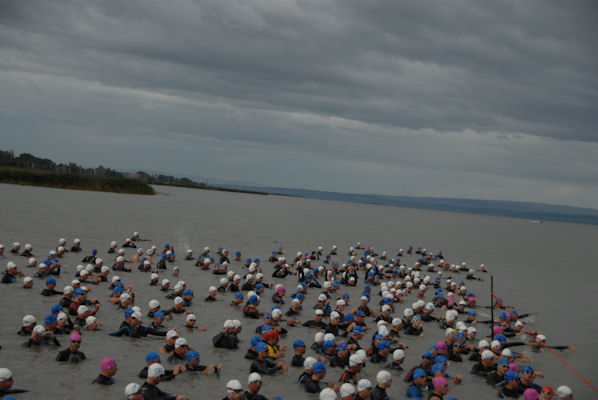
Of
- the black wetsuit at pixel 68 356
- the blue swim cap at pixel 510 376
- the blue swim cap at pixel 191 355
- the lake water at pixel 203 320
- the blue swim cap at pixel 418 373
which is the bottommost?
the lake water at pixel 203 320

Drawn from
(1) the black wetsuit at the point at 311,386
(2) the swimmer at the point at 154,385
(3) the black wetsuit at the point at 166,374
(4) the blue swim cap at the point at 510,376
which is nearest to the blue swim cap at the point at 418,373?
(1) the black wetsuit at the point at 311,386

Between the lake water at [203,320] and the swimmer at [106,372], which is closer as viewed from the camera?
the swimmer at [106,372]

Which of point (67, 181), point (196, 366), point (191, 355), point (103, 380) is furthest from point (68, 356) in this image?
point (67, 181)

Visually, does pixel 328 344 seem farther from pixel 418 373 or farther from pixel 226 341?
pixel 226 341

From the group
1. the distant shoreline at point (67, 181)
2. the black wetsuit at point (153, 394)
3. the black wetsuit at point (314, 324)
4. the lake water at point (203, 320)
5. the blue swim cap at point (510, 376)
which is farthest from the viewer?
the distant shoreline at point (67, 181)

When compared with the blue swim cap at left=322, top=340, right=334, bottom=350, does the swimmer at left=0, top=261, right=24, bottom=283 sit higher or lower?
higher

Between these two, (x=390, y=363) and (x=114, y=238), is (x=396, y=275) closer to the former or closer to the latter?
(x=390, y=363)

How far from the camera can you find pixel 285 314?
22.4 metres

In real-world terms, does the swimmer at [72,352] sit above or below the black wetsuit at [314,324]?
above

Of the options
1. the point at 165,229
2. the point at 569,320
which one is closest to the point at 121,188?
the point at 165,229

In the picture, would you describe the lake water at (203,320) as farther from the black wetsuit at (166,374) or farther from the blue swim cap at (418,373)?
the blue swim cap at (418,373)

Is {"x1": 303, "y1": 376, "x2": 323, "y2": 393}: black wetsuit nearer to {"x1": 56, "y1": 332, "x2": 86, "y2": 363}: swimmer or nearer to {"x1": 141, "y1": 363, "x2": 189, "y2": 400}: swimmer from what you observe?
{"x1": 141, "y1": 363, "x2": 189, "y2": 400}: swimmer

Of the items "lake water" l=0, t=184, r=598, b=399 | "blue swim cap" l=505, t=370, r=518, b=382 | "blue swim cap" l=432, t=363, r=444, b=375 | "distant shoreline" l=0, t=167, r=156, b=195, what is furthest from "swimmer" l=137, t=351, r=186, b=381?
"distant shoreline" l=0, t=167, r=156, b=195

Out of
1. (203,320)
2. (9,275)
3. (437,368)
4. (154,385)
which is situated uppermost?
(9,275)
